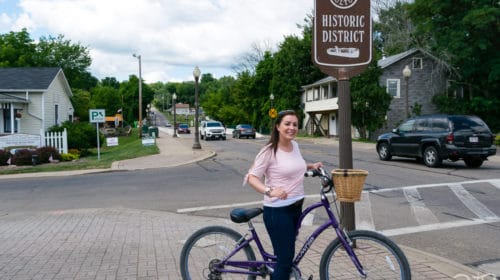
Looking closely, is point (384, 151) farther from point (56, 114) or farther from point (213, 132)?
point (213, 132)

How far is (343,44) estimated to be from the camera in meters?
5.84

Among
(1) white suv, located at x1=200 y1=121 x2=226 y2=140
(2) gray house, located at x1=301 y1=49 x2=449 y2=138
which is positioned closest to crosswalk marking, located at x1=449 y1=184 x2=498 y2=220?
(2) gray house, located at x1=301 y1=49 x2=449 y2=138

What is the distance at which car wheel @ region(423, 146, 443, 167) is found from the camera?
15.6 m

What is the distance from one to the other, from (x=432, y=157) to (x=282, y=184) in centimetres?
1351

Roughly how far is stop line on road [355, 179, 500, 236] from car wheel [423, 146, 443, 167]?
425 centimetres

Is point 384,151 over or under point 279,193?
under

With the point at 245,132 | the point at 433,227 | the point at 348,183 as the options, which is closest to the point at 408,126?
the point at 433,227

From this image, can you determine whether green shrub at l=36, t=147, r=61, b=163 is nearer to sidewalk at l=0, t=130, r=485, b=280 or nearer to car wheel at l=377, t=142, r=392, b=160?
sidewalk at l=0, t=130, r=485, b=280

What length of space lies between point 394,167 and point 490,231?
9.11 metres

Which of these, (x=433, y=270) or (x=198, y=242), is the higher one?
(x=198, y=242)

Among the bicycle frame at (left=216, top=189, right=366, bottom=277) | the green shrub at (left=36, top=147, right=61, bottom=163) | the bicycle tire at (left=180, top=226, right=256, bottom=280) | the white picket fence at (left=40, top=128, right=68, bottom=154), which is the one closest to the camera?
the bicycle frame at (left=216, top=189, right=366, bottom=277)

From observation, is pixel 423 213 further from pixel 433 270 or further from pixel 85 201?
pixel 85 201

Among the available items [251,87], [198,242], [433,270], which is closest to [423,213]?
[433,270]

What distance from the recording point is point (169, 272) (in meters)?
5.04
